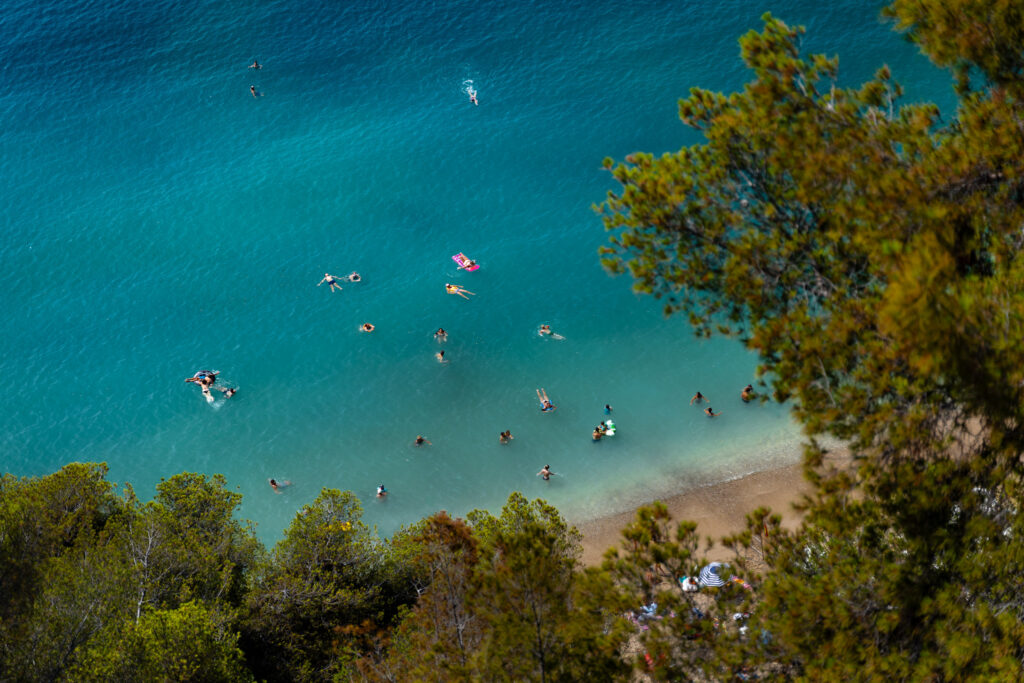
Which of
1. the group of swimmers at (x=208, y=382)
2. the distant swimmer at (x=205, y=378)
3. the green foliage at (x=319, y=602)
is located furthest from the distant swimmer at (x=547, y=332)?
the green foliage at (x=319, y=602)

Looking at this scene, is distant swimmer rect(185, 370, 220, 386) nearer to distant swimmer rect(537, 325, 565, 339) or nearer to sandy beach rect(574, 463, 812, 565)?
distant swimmer rect(537, 325, 565, 339)

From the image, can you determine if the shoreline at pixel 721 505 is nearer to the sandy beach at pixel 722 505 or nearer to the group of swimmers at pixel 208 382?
the sandy beach at pixel 722 505

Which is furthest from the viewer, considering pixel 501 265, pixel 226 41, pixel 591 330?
pixel 226 41

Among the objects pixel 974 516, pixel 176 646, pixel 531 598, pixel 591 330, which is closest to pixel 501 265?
pixel 591 330

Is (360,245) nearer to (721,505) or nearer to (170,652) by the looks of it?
(721,505)

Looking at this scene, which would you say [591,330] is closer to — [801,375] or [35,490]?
[35,490]
